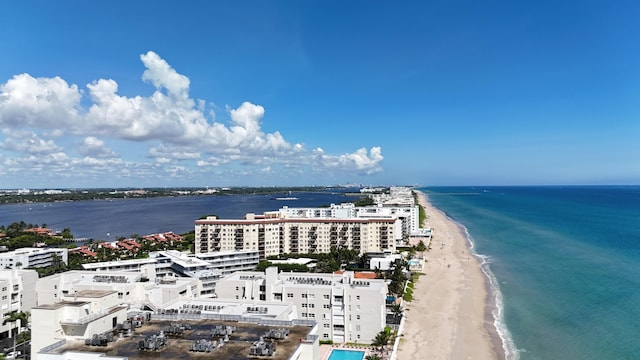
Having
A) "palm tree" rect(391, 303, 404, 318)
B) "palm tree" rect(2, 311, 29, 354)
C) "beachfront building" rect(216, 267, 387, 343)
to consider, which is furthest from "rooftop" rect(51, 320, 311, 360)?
"palm tree" rect(2, 311, 29, 354)

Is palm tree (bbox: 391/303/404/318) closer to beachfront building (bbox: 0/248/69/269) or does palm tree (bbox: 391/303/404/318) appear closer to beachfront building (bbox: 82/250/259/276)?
beachfront building (bbox: 82/250/259/276)

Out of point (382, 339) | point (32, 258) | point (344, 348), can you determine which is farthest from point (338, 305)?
point (32, 258)

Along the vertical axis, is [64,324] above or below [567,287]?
above

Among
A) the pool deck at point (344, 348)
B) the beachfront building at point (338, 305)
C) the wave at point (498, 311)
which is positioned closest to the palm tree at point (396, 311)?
the beachfront building at point (338, 305)

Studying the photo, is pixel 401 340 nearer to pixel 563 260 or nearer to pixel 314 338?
pixel 314 338

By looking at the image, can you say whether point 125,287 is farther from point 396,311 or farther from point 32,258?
point 32,258

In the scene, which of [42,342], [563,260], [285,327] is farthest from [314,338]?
[563,260]

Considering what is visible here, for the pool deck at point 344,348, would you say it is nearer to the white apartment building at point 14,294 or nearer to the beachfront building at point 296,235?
the white apartment building at point 14,294

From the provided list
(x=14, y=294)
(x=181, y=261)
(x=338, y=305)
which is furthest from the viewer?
(x=181, y=261)
